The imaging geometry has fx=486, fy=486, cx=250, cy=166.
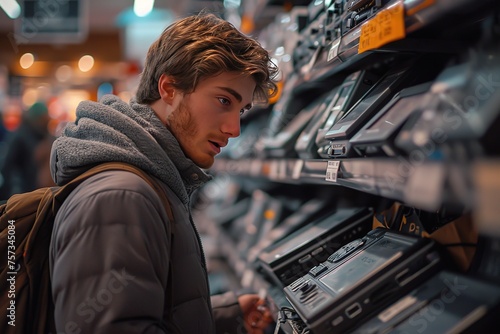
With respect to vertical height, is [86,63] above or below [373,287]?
below

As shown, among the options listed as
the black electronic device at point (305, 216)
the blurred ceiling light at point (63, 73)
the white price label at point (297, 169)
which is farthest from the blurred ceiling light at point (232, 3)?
the blurred ceiling light at point (63, 73)

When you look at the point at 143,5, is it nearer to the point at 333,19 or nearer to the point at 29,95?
the point at 333,19

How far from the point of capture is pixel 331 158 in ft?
4.49

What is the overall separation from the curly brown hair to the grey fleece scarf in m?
0.12

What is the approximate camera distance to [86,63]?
9.70 m

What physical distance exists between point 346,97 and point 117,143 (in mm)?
722

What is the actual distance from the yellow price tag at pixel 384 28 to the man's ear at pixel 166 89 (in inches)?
20.8

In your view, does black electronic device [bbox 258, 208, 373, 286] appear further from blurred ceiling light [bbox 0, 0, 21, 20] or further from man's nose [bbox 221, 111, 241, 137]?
blurred ceiling light [bbox 0, 0, 21, 20]

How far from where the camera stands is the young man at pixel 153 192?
0.97 metres

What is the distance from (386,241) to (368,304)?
0.22 m

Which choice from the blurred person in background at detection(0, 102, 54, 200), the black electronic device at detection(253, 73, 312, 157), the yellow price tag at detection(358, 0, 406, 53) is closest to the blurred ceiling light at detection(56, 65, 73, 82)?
the blurred person in background at detection(0, 102, 54, 200)

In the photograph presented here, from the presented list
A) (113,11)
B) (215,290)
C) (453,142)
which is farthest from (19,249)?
(113,11)

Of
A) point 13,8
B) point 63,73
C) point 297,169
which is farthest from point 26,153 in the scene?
point 63,73

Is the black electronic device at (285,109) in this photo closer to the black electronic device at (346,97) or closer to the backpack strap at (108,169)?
the black electronic device at (346,97)
